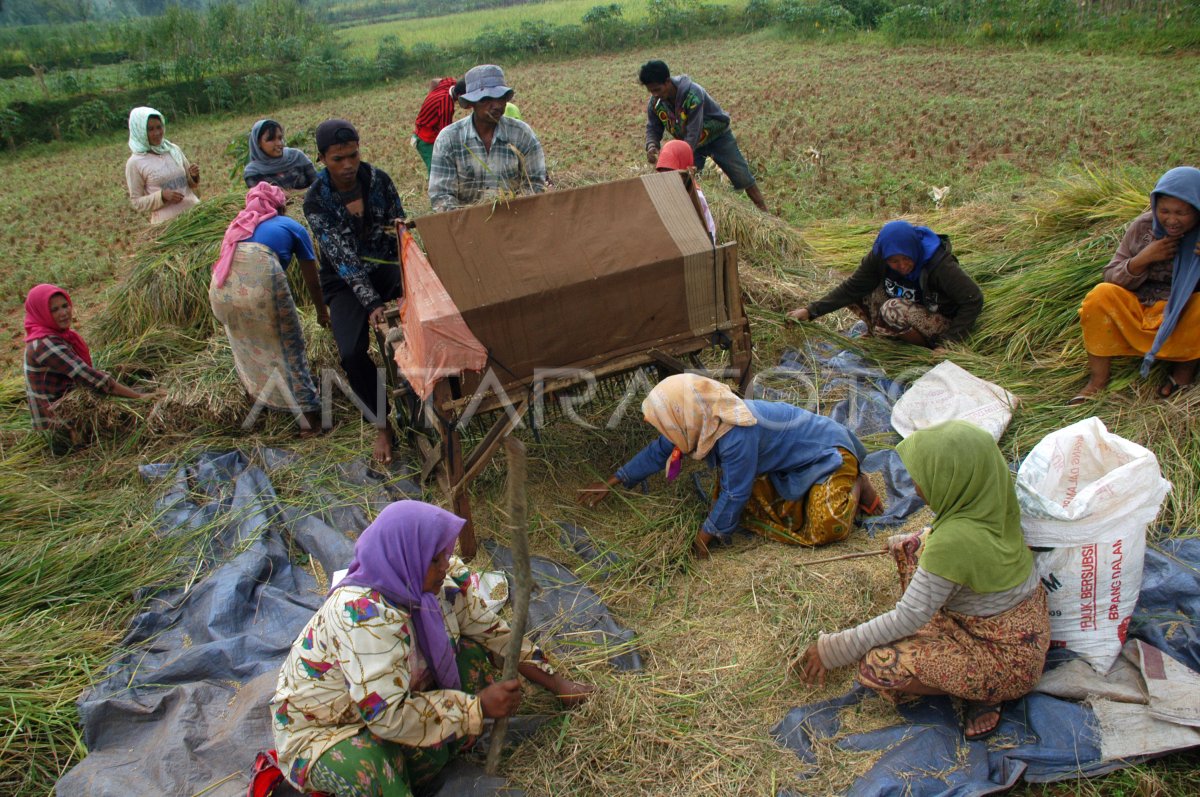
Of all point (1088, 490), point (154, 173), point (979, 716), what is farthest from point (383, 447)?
point (154, 173)

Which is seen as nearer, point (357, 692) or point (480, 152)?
point (357, 692)

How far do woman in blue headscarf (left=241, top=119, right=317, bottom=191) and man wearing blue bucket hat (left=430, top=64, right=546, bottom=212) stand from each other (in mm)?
1691

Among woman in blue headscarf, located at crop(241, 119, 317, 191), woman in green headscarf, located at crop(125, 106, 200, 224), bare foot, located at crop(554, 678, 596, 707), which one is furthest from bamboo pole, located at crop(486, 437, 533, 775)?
woman in green headscarf, located at crop(125, 106, 200, 224)

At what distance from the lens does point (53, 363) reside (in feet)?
13.3

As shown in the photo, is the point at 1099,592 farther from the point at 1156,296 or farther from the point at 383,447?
the point at 383,447

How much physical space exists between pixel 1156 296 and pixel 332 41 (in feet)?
75.3

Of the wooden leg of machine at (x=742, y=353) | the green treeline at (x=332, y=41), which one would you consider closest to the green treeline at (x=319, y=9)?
the green treeline at (x=332, y=41)

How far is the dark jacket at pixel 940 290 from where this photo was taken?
4.14 m

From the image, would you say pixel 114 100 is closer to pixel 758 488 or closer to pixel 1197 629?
pixel 758 488

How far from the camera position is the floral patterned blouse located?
2.06 metres

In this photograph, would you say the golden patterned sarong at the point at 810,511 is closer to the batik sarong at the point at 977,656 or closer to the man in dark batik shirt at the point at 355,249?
the batik sarong at the point at 977,656

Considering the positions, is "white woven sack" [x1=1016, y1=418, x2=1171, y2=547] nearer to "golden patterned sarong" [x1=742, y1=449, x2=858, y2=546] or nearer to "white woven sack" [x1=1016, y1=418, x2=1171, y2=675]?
"white woven sack" [x1=1016, y1=418, x2=1171, y2=675]

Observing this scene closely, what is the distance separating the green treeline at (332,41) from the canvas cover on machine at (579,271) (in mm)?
11762

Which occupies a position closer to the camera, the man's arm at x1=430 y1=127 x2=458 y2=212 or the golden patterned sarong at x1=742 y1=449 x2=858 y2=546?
the golden patterned sarong at x1=742 y1=449 x2=858 y2=546
